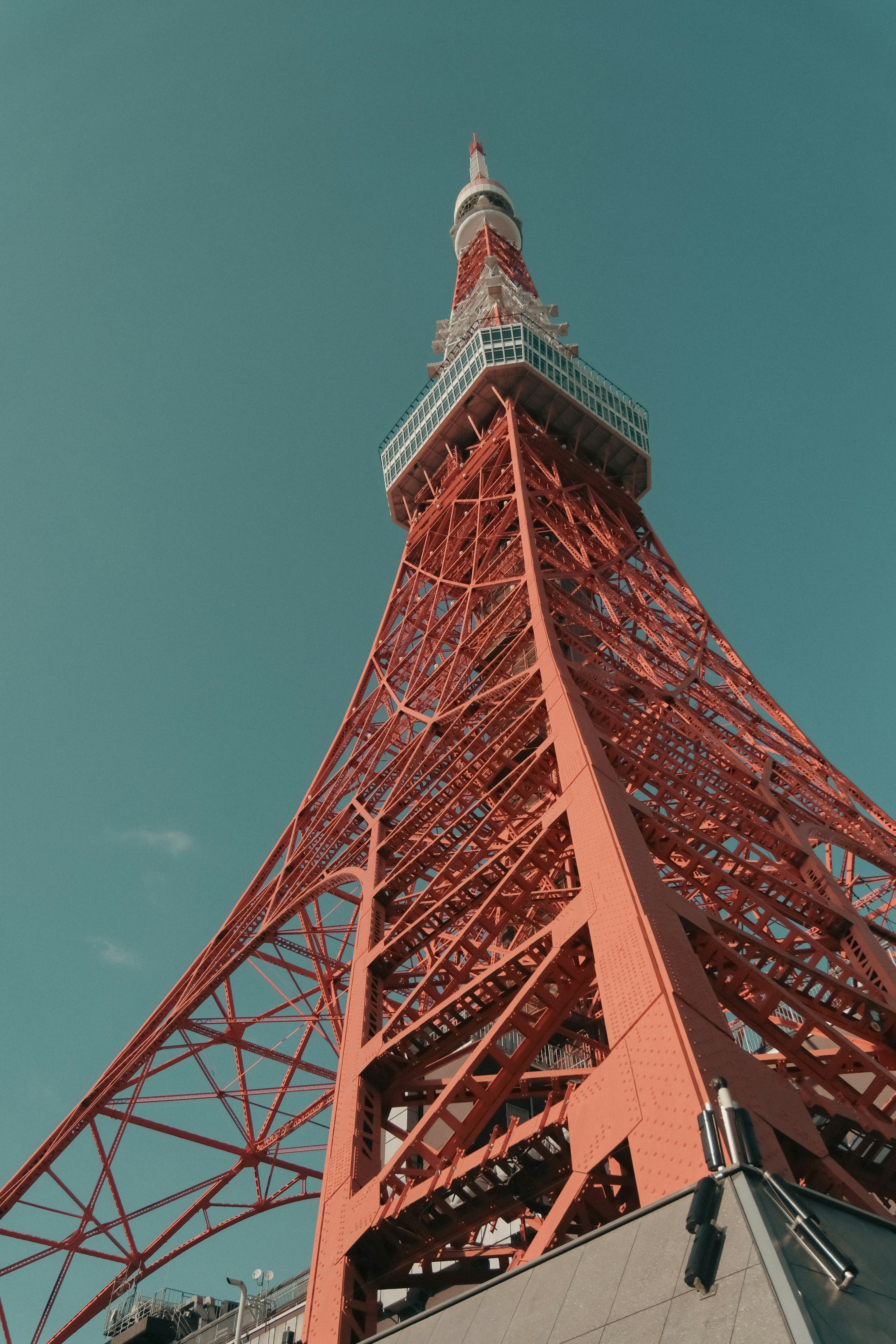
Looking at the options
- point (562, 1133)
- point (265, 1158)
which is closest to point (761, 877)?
point (562, 1133)

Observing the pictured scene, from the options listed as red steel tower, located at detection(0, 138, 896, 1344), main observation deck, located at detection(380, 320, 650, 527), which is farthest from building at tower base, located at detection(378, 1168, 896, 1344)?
main observation deck, located at detection(380, 320, 650, 527)

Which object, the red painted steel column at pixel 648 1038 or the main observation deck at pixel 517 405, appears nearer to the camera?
the red painted steel column at pixel 648 1038

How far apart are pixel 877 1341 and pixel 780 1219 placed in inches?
23.3

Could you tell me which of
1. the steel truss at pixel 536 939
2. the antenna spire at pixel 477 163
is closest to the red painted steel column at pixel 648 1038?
the steel truss at pixel 536 939

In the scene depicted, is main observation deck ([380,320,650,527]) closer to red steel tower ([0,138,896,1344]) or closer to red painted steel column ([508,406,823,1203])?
red steel tower ([0,138,896,1344])

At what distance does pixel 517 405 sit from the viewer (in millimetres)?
31375

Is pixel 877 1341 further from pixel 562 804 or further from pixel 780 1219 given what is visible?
pixel 562 804

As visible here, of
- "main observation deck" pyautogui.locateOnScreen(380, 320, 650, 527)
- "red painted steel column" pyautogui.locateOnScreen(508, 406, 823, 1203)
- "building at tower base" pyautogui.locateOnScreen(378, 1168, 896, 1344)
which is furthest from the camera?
"main observation deck" pyautogui.locateOnScreen(380, 320, 650, 527)

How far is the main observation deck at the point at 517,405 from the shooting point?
3131 centimetres

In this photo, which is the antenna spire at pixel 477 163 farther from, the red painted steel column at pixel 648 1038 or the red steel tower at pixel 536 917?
the red painted steel column at pixel 648 1038

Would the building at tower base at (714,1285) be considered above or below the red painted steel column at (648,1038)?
below

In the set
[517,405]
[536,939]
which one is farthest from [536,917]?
[517,405]

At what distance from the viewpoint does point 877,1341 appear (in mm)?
4070

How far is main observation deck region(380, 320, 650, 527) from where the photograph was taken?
31.3m
